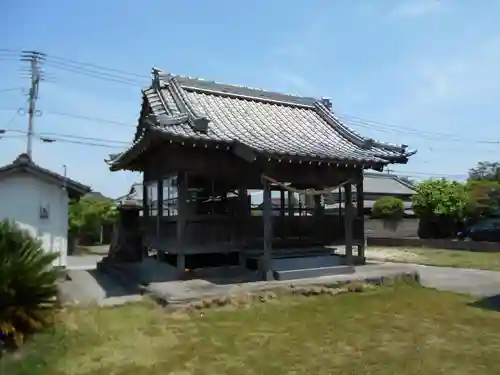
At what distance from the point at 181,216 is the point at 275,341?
5067mm

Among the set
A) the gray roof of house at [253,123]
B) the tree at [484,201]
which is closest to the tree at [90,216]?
the gray roof of house at [253,123]

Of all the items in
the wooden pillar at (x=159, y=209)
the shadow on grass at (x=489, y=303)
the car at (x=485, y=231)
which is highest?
the wooden pillar at (x=159, y=209)

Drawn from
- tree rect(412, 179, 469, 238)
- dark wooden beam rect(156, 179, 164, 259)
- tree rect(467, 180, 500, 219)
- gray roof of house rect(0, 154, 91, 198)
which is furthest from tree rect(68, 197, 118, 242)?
tree rect(467, 180, 500, 219)

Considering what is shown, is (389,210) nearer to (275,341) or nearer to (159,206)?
(159,206)

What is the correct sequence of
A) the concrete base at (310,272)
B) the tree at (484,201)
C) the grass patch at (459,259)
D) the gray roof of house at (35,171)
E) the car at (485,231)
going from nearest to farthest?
the concrete base at (310,272)
the gray roof of house at (35,171)
the grass patch at (459,259)
the car at (485,231)
the tree at (484,201)

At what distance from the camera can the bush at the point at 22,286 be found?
21.7 feet

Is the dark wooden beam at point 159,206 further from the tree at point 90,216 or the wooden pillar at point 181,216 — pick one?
the tree at point 90,216

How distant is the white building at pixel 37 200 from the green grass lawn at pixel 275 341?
4379 mm

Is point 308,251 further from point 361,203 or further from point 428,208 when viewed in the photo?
point 428,208

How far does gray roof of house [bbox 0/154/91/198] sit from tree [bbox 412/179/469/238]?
842 inches

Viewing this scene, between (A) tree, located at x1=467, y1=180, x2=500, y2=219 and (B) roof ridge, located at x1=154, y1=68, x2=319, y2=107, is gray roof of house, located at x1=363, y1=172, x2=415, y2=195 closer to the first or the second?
(A) tree, located at x1=467, y1=180, x2=500, y2=219

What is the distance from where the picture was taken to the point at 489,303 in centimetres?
864

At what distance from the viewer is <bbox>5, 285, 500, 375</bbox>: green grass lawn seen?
5.30 meters

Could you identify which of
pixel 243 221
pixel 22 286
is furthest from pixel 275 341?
pixel 243 221
